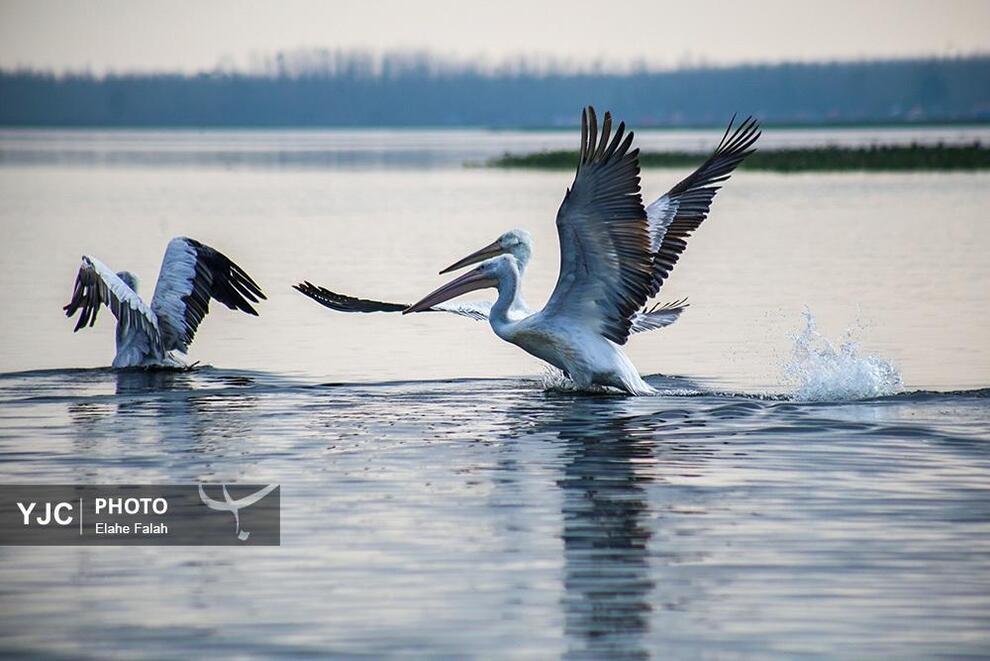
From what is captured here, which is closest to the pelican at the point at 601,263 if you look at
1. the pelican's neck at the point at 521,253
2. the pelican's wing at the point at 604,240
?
the pelican's wing at the point at 604,240

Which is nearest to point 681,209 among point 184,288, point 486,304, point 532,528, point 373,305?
point 486,304

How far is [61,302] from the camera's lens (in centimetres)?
1817

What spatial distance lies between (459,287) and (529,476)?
346cm

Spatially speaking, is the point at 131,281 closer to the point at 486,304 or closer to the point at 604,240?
the point at 486,304

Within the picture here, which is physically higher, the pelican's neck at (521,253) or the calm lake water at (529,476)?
the pelican's neck at (521,253)

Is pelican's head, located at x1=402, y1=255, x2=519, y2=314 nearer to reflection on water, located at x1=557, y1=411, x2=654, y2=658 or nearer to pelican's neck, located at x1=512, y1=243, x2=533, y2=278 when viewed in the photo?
pelican's neck, located at x1=512, y1=243, x2=533, y2=278

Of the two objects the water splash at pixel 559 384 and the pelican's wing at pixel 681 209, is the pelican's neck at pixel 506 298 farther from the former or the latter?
the pelican's wing at pixel 681 209

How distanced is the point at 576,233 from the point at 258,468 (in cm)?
262

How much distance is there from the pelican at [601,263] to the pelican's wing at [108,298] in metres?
1.78

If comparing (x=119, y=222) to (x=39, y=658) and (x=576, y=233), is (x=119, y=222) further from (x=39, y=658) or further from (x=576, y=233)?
(x=39, y=658)

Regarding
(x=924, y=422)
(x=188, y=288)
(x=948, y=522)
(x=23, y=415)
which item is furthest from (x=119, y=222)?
(x=948, y=522)

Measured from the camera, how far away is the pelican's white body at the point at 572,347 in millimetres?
11031

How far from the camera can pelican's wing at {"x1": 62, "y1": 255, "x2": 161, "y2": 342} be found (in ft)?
39.8

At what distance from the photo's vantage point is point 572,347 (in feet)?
36.3
